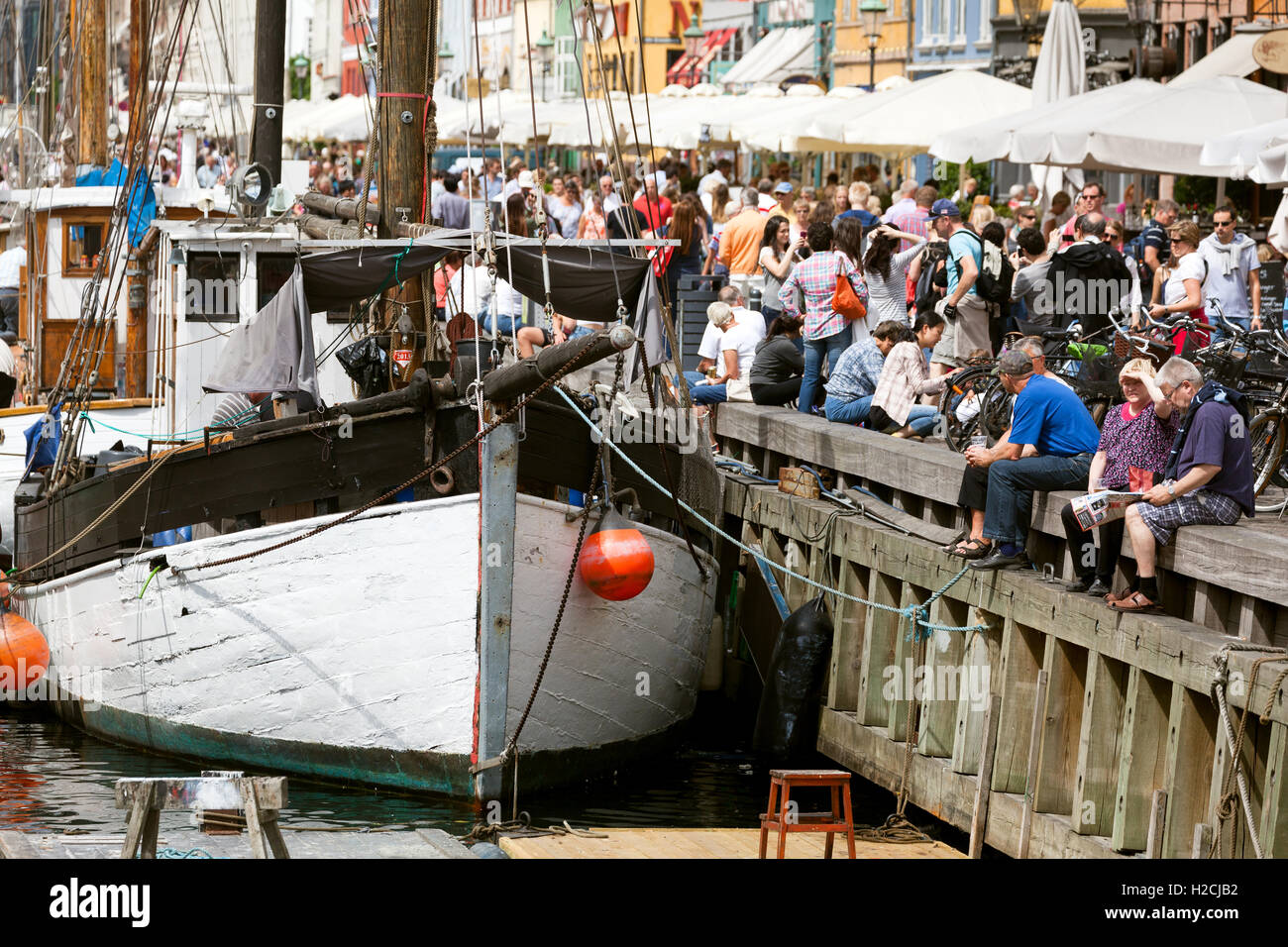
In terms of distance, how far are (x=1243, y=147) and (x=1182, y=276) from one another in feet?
3.53

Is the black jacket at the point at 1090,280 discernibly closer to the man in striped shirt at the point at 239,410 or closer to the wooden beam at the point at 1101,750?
the wooden beam at the point at 1101,750

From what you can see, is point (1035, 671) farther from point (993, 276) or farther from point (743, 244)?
point (743, 244)

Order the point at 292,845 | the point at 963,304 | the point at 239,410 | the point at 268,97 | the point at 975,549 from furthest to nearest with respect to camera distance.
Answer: the point at 268,97 < the point at 963,304 < the point at 239,410 < the point at 975,549 < the point at 292,845

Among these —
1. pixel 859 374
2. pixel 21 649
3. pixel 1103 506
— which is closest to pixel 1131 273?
pixel 859 374

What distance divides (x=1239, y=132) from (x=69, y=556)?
9351mm

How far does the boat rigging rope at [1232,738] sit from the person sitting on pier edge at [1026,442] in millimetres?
2287

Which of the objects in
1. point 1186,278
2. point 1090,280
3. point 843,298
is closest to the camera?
point 1090,280

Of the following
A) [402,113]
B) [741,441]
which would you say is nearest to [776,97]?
[741,441]

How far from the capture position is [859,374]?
604 inches

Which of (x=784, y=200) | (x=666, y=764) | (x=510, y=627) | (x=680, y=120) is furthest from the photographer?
(x=680, y=120)

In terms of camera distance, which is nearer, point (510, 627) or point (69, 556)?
point (510, 627)

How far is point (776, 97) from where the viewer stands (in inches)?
1356

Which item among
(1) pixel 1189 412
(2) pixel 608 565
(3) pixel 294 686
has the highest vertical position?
(1) pixel 1189 412
